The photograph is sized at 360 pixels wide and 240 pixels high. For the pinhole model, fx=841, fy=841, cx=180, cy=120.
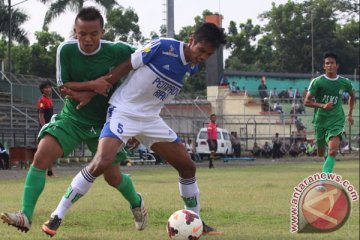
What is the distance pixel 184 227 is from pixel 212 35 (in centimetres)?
187

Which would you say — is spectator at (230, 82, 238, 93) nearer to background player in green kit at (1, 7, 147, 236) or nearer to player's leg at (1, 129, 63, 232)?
background player in green kit at (1, 7, 147, 236)

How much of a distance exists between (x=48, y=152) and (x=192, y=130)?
3612cm

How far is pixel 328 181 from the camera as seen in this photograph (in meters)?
7.91

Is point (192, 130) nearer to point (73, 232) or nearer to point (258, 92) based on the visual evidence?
point (258, 92)

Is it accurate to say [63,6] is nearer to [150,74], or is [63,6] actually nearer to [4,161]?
[4,161]

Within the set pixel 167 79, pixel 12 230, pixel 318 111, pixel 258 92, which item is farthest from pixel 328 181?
pixel 258 92

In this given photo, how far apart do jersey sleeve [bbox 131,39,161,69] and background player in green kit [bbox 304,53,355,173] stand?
6.04 metres

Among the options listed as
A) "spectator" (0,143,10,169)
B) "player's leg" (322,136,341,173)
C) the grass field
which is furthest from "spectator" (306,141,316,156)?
"player's leg" (322,136,341,173)

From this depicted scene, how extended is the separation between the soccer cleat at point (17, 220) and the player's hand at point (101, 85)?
141 cm

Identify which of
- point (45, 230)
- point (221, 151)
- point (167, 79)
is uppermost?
point (167, 79)

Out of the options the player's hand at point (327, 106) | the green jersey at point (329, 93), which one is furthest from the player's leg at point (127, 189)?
the green jersey at point (329, 93)

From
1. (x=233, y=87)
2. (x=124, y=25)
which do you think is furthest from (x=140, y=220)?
(x=124, y=25)

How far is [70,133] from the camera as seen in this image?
8.43m

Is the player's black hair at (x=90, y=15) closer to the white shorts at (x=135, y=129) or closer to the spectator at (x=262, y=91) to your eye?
the white shorts at (x=135, y=129)
